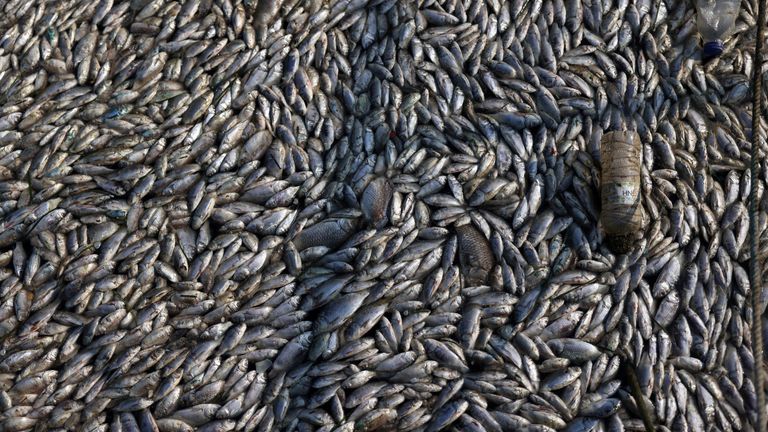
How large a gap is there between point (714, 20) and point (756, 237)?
5.56 ft

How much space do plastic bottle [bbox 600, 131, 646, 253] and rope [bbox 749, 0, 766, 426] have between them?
61 cm

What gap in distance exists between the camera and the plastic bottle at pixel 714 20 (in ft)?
18.4

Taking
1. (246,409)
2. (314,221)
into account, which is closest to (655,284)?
(314,221)

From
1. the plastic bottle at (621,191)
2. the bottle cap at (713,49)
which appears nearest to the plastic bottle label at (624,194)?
the plastic bottle at (621,191)

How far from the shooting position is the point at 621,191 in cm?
489

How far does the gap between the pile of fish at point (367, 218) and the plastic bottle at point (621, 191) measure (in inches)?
4.9

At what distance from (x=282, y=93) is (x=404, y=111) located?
0.78m

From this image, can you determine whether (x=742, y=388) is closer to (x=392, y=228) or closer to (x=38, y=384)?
(x=392, y=228)

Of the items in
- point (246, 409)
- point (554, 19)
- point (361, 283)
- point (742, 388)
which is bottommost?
point (246, 409)

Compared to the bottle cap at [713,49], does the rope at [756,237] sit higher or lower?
lower

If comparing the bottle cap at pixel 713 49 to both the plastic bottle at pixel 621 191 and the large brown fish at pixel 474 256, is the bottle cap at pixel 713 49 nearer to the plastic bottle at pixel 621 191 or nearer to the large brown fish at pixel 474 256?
the plastic bottle at pixel 621 191

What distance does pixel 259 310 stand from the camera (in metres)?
4.78

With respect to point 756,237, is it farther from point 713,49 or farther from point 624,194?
point 713,49

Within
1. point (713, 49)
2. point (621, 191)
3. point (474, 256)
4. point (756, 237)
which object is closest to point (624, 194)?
point (621, 191)
